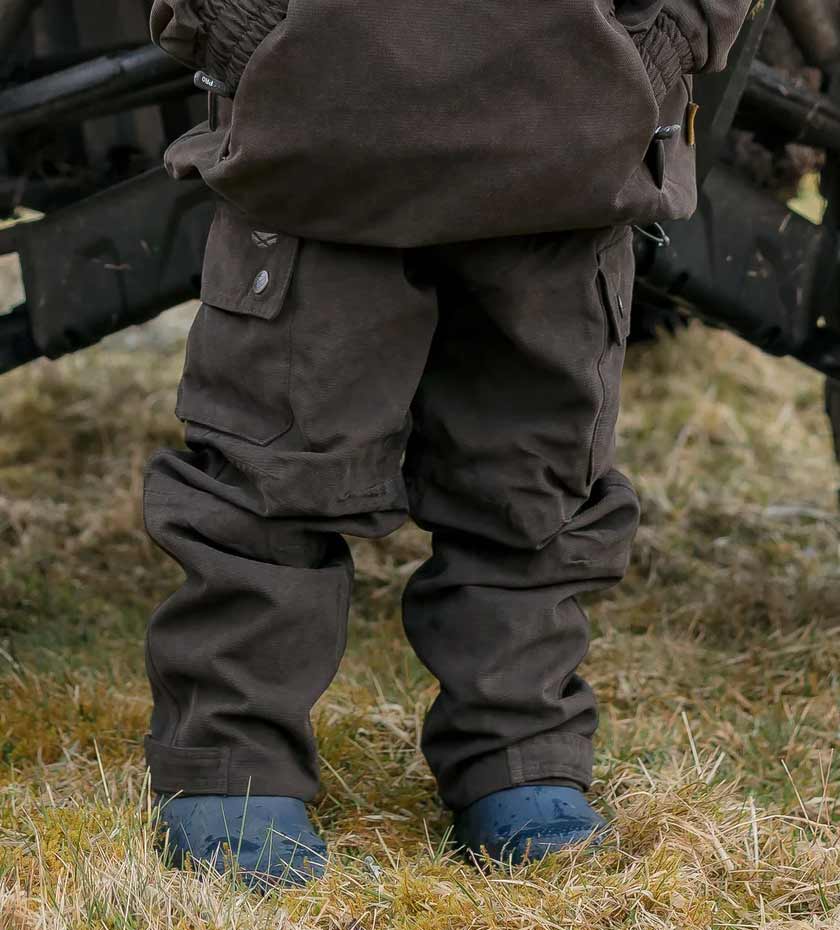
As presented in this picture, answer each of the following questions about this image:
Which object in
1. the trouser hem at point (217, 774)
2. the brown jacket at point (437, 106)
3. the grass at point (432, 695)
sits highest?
the brown jacket at point (437, 106)

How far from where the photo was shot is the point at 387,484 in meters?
1.49

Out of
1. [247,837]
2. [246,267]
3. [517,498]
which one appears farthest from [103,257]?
[247,837]

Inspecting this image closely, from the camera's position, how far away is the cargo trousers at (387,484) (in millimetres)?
1408

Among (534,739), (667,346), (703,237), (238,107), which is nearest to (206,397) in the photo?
(238,107)

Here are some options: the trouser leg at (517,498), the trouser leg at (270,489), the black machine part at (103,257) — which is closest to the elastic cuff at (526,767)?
the trouser leg at (517,498)

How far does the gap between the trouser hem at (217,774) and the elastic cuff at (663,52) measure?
2.71 ft

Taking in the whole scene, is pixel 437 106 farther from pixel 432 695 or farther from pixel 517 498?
pixel 432 695

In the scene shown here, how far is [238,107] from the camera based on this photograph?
1.30 meters

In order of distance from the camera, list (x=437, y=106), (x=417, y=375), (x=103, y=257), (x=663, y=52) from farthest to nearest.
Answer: (x=103, y=257), (x=417, y=375), (x=663, y=52), (x=437, y=106)

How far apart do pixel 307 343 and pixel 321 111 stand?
24cm

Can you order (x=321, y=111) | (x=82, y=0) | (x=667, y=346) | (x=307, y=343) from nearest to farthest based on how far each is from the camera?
1. (x=321, y=111)
2. (x=307, y=343)
3. (x=82, y=0)
4. (x=667, y=346)

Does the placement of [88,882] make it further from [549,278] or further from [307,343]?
[549,278]

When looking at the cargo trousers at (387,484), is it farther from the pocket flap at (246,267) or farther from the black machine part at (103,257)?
the black machine part at (103,257)

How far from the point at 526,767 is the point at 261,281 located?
0.63 metres
